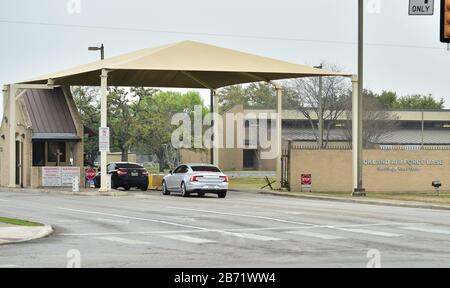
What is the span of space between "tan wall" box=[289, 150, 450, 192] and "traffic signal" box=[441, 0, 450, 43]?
2726cm

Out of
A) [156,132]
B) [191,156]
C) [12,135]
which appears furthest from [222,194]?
[191,156]

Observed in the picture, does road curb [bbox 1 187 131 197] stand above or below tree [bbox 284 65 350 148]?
below

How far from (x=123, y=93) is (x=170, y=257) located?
58.4 metres

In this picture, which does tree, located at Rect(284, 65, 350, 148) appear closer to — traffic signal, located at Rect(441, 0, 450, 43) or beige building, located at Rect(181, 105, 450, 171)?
beige building, located at Rect(181, 105, 450, 171)

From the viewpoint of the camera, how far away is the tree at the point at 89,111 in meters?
76.9

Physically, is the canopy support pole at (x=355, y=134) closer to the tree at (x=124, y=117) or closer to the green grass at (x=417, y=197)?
the green grass at (x=417, y=197)

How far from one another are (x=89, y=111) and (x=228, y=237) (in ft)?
188

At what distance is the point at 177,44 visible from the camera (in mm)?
47031

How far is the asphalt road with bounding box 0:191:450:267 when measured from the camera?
16.3m

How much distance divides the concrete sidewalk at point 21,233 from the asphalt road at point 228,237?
334 mm

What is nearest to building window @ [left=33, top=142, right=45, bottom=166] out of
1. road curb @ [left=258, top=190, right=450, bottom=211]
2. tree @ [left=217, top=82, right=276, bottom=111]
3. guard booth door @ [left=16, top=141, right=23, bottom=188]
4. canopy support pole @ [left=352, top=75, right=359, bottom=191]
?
guard booth door @ [left=16, top=141, right=23, bottom=188]

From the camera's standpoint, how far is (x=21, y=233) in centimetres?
2111

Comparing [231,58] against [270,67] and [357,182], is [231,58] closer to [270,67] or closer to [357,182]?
[270,67]

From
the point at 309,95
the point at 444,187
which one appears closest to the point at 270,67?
the point at 444,187
